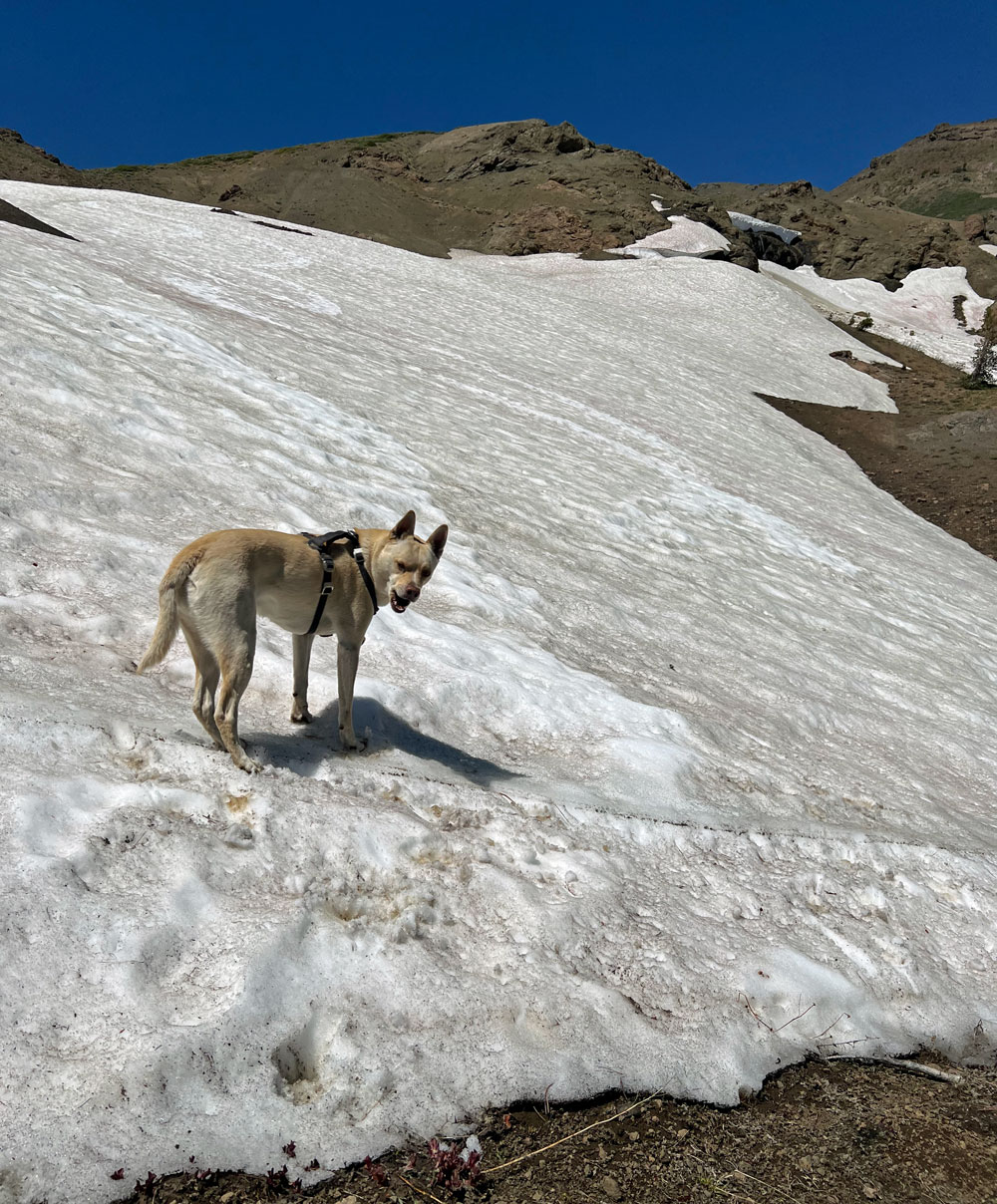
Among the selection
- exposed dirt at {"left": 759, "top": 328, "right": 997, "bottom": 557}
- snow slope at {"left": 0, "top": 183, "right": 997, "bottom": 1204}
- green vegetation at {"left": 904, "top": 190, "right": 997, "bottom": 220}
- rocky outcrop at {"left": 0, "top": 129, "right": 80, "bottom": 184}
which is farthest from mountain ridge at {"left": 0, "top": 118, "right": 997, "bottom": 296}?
green vegetation at {"left": 904, "top": 190, "right": 997, "bottom": 220}

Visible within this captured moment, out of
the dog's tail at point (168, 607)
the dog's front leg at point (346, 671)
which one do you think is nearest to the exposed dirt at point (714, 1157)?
the dog's tail at point (168, 607)

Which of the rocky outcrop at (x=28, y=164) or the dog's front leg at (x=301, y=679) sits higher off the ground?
the rocky outcrop at (x=28, y=164)

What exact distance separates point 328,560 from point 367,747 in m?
A: 1.41

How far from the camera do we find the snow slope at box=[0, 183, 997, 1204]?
3342 millimetres

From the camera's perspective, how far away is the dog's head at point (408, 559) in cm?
501

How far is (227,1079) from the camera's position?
3.17 meters

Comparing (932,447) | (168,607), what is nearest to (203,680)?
(168,607)

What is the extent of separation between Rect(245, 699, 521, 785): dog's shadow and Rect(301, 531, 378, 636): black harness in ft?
2.41

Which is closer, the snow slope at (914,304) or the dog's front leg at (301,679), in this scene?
the dog's front leg at (301,679)

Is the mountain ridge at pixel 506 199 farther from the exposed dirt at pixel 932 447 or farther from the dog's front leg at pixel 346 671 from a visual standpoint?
the dog's front leg at pixel 346 671

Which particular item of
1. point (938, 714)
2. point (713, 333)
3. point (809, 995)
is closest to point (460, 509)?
point (938, 714)

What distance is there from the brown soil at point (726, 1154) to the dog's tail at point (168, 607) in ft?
8.04

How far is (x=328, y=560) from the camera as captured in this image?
16.4 feet

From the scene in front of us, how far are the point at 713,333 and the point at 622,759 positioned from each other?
108 feet
